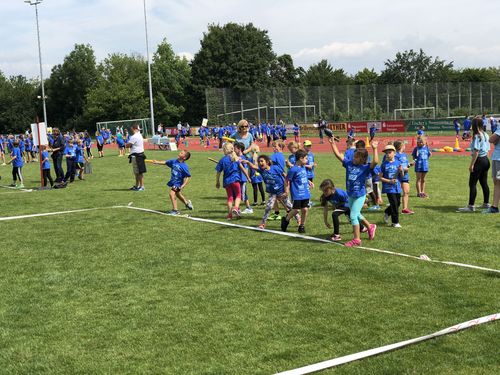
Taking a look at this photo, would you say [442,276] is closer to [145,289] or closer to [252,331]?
[252,331]

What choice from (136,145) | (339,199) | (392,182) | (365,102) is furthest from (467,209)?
(365,102)

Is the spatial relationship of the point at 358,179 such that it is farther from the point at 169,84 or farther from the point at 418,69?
the point at 418,69

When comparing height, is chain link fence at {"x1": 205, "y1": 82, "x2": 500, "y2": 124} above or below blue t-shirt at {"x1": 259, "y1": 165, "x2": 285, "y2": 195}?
above

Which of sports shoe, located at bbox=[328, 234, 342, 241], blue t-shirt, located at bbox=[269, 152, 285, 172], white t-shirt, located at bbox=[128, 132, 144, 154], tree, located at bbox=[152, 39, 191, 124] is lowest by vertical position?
sports shoe, located at bbox=[328, 234, 342, 241]

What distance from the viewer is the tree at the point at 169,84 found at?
292 feet

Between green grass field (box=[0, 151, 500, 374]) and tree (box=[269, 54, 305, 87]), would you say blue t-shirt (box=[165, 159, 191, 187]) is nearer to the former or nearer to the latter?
green grass field (box=[0, 151, 500, 374])

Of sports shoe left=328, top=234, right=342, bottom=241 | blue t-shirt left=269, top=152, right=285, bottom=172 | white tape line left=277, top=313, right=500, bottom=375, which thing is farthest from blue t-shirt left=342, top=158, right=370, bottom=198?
white tape line left=277, top=313, right=500, bottom=375

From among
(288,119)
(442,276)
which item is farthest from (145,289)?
(288,119)

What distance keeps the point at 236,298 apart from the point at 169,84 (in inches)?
3510

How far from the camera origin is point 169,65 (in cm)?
9419

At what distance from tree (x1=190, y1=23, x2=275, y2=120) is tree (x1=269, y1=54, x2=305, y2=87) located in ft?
37.5

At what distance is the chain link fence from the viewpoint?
63906mm

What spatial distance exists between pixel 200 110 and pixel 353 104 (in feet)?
108

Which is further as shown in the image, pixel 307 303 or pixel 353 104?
pixel 353 104
